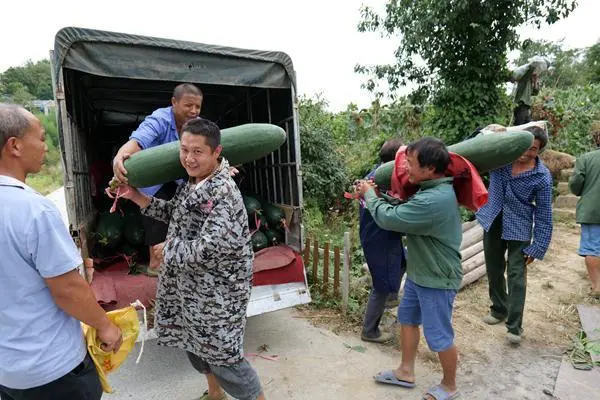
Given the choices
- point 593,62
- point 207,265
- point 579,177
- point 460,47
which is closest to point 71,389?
point 207,265

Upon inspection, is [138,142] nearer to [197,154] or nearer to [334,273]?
[197,154]

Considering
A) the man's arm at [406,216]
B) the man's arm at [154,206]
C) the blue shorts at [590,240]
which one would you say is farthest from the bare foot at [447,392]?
the blue shorts at [590,240]

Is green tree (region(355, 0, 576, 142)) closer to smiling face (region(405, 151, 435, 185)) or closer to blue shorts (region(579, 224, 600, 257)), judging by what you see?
blue shorts (region(579, 224, 600, 257))

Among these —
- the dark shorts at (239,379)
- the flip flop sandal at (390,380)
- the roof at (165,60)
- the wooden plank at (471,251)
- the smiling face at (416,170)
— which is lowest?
the flip flop sandal at (390,380)

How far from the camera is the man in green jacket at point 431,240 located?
7.85 ft

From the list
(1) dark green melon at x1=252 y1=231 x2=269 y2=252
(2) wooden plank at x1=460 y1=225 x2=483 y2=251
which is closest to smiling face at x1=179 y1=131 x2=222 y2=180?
(1) dark green melon at x1=252 y1=231 x2=269 y2=252

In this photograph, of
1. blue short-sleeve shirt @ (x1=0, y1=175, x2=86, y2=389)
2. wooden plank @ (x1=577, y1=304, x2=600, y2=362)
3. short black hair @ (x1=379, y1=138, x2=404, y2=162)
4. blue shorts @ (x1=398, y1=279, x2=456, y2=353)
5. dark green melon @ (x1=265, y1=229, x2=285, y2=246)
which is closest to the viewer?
blue short-sleeve shirt @ (x1=0, y1=175, x2=86, y2=389)

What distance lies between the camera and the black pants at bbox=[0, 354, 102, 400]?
1474 mm

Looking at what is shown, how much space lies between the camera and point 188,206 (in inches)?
82.4

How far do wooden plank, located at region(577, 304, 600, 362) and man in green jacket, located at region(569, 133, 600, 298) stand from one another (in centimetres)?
38

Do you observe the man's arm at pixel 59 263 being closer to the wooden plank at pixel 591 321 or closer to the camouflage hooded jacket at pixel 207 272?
the camouflage hooded jacket at pixel 207 272

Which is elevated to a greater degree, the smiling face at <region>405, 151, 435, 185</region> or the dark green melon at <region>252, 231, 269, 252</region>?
the smiling face at <region>405, 151, 435, 185</region>

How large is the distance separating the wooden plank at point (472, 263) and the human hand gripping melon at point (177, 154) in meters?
3.53

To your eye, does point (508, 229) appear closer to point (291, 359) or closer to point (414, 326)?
point (414, 326)
